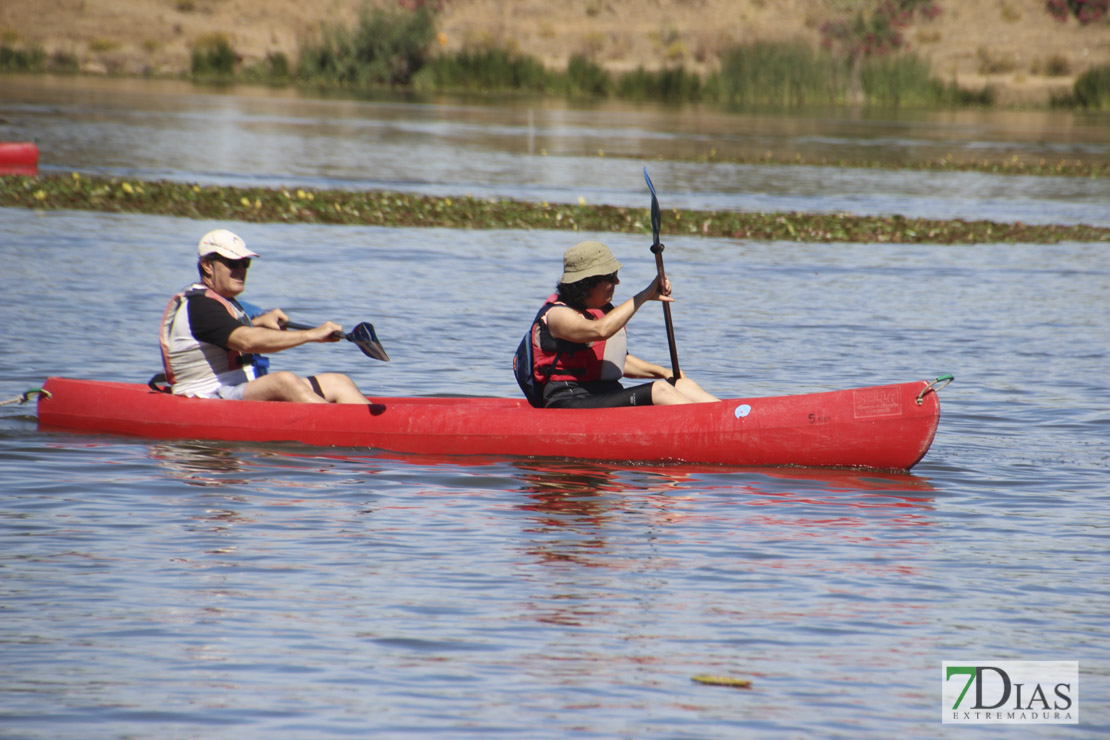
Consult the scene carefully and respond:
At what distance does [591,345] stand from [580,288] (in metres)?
0.51

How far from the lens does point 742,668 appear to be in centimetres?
558

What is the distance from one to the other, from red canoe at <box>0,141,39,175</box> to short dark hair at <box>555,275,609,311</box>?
17.4 m

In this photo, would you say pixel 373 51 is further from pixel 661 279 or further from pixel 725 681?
pixel 725 681

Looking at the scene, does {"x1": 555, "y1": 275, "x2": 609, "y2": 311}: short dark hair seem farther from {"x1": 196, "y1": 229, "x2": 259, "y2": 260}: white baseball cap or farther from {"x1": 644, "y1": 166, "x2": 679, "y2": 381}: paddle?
{"x1": 196, "y1": 229, "x2": 259, "y2": 260}: white baseball cap

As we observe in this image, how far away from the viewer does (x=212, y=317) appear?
8.39 metres

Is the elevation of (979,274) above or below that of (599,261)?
below

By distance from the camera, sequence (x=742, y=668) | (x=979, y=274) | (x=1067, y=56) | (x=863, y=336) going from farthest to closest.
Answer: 1. (x=1067, y=56)
2. (x=979, y=274)
3. (x=863, y=336)
4. (x=742, y=668)

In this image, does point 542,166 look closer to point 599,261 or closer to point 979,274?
point 979,274

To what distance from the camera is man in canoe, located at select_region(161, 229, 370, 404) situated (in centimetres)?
836

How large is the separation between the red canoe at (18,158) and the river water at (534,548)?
27.2 ft

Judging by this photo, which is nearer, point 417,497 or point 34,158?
point 417,497

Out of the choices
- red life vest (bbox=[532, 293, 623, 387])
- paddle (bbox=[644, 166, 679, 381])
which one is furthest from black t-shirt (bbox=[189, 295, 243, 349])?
paddle (bbox=[644, 166, 679, 381])

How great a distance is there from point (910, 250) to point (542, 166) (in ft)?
37.3

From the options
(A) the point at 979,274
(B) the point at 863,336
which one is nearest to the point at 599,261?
(B) the point at 863,336
